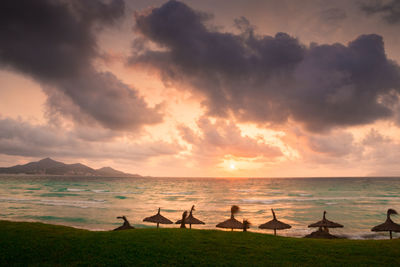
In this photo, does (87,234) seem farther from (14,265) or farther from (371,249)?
(371,249)

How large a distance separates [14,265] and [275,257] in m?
11.1

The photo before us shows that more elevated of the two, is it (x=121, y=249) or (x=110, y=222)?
(x=121, y=249)

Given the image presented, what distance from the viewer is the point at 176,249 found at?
13125 mm

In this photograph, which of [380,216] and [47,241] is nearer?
[47,241]

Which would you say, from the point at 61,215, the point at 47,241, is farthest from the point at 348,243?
the point at 61,215

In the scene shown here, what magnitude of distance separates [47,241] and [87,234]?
6.84ft

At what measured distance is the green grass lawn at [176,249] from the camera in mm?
11836

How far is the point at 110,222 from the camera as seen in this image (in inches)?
1500

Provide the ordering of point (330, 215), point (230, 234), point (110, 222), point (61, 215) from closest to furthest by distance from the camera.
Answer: point (230, 234)
point (110, 222)
point (61, 215)
point (330, 215)

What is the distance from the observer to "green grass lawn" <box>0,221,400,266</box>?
1184 cm

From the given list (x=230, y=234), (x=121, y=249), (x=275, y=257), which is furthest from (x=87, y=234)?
(x=275, y=257)

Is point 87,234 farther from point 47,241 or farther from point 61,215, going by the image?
point 61,215

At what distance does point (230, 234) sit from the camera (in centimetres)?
1612

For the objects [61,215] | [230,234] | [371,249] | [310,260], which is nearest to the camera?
[310,260]
